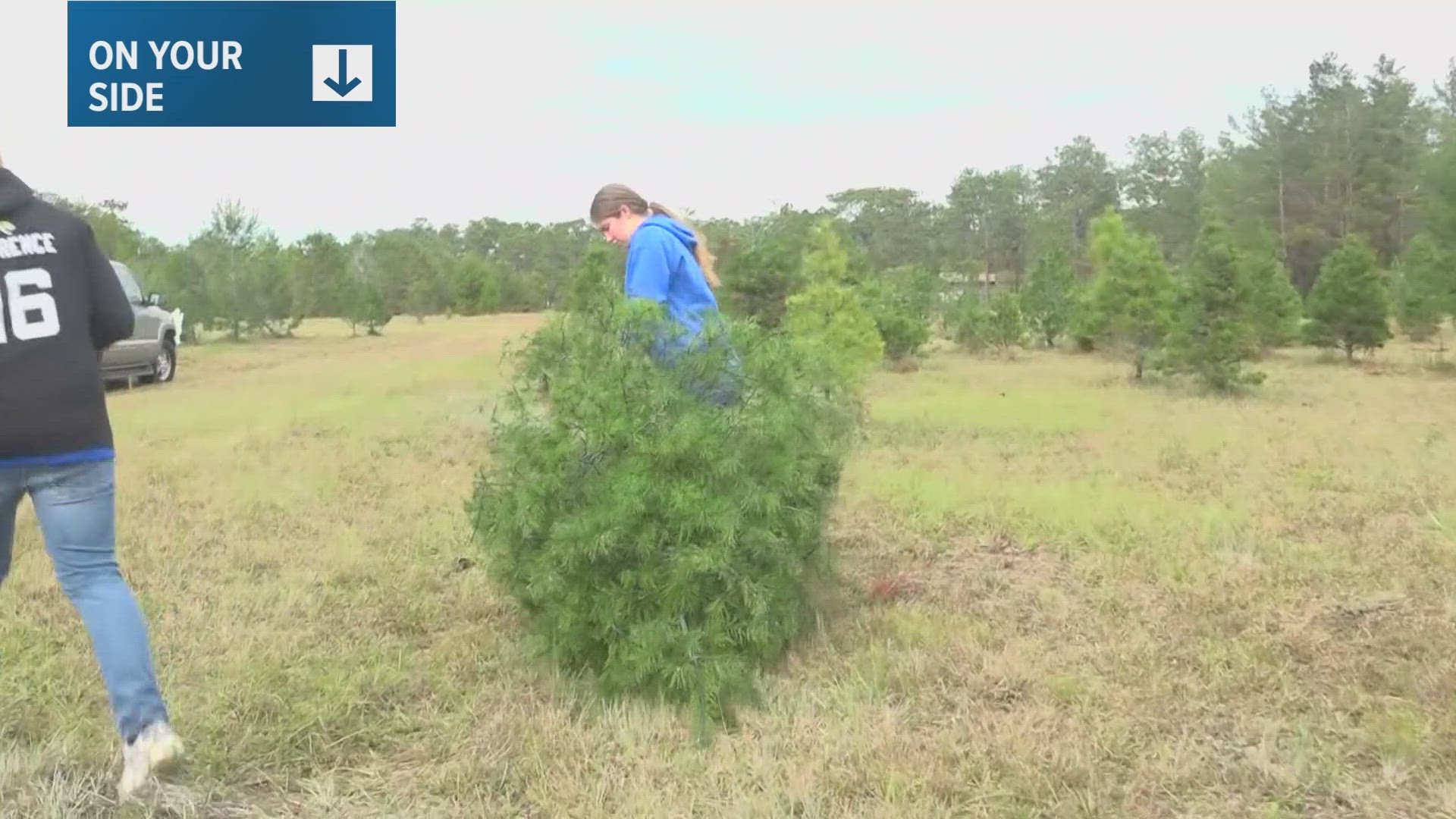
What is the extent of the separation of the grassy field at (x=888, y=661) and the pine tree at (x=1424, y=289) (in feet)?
29.2

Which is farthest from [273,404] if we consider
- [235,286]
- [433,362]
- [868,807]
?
[235,286]

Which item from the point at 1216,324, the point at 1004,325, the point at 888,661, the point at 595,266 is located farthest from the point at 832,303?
the point at 888,661

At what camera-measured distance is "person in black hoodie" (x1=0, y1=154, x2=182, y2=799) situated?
235cm

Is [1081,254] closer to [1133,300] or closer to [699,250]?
[1133,300]

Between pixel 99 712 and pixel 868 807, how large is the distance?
1.92 m

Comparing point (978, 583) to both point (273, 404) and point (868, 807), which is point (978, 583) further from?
point (273, 404)

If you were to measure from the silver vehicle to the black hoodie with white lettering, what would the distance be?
10.3 m

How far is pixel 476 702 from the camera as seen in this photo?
9.87 feet

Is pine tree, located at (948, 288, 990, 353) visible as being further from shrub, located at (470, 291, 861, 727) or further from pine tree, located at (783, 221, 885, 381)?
shrub, located at (470, 291, 861, 727)

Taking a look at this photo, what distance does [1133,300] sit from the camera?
14.8 meters

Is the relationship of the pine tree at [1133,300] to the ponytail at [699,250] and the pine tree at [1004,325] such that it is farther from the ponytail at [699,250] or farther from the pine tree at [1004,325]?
the ponytail at [699,250]

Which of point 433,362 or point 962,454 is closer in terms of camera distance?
point 962,454

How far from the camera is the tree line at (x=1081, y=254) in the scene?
1432cm

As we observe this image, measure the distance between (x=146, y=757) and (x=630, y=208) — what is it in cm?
193
